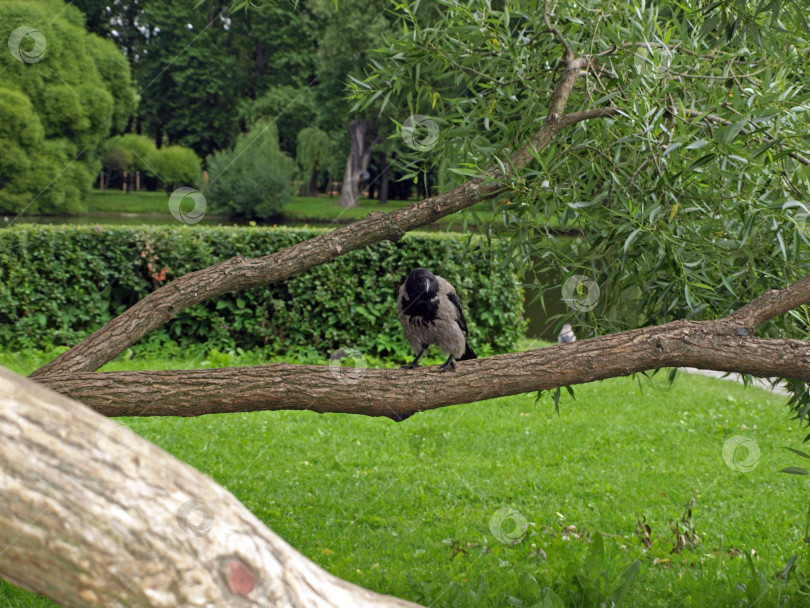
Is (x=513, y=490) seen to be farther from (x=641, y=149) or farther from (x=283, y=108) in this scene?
(x=283, y=108)

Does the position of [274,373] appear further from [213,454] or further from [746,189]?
[213,454]

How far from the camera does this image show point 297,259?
124 inches

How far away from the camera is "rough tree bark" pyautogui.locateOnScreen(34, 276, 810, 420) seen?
251 centimetres

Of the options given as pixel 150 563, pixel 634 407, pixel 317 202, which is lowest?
pixel 317 202

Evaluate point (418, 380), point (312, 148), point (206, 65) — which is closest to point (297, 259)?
point (418, 380)

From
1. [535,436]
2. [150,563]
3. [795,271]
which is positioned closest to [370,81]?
[795,271]

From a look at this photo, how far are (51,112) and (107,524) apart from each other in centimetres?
2634

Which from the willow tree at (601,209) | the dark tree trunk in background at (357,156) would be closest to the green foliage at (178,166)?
the dark tree trunk in background at (357,156)

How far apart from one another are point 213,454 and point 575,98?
3.93 metres

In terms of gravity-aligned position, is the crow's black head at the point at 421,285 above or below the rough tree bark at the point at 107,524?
below

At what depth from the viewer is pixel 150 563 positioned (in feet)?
4.00

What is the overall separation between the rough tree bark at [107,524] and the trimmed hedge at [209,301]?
6.81 meters

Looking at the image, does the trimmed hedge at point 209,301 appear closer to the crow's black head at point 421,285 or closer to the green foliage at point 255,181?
the crow's black head at point 421,285

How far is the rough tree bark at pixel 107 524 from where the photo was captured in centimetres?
119
